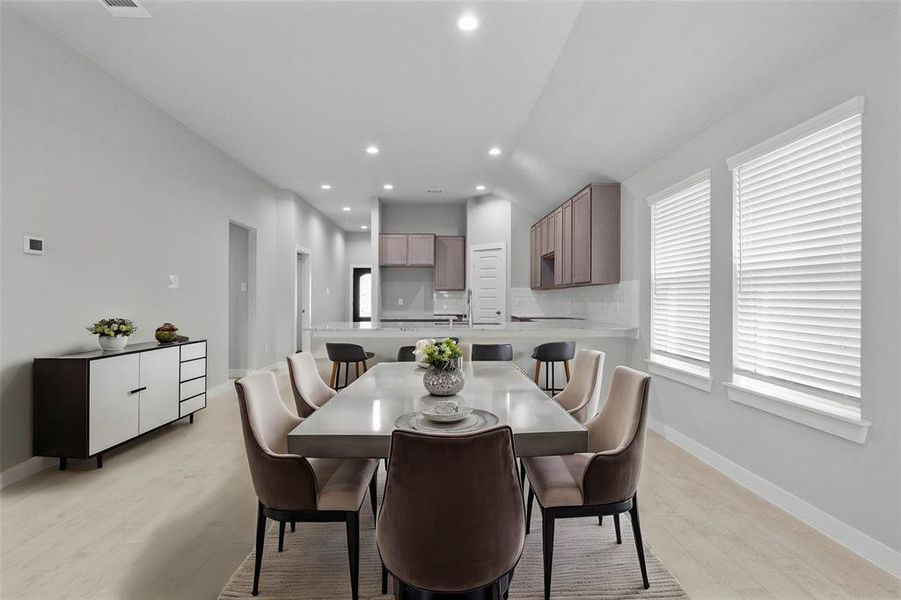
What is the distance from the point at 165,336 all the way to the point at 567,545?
356 cm

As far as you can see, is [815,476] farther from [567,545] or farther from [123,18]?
[123,18]

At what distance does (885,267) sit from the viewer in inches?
75.1

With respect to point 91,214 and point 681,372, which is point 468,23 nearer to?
point 681,372

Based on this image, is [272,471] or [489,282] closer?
[272,471]

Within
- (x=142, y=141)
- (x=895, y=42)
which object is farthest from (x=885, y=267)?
Answer: (x=142, y=141)

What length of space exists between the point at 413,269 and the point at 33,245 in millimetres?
5649

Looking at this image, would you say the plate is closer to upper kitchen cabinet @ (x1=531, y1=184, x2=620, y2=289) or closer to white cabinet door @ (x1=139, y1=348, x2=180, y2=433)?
white cabinet door @ (x1=139, y1=348, x2=180, y2=433)

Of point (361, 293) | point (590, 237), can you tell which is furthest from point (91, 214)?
point (361, 293)

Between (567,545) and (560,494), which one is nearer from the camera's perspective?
(560,494)

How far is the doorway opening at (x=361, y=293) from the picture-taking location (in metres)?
10.9

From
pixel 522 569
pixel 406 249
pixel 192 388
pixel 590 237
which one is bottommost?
pixel 522 569

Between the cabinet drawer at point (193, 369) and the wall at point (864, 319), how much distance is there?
431cm

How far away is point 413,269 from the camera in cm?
809

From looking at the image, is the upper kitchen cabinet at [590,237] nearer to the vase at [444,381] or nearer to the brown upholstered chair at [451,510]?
the vase at [444,381]
